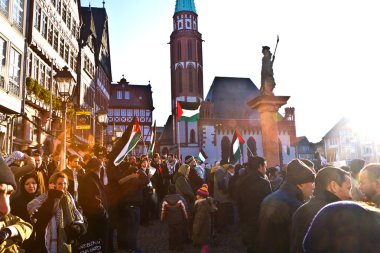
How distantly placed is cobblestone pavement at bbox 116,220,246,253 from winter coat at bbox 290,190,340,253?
4.83 meters

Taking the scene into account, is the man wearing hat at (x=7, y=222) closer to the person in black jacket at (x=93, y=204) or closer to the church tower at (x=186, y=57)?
the person in black jacket at (x=93, y=204)

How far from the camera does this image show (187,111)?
65.3 ft

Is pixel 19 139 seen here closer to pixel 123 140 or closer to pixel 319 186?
pixel 123 140

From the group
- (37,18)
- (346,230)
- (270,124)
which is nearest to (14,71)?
(37,18)

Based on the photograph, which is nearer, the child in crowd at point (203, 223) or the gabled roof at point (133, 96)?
the child in crowd at point (203, 223)

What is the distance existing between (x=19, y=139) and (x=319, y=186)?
16.1 m

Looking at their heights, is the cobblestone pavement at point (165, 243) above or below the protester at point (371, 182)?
below

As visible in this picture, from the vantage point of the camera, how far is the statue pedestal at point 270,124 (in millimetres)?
12883

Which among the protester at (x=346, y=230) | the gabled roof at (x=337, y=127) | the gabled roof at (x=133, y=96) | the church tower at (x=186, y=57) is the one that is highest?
the church tower at (x=186, y=57)

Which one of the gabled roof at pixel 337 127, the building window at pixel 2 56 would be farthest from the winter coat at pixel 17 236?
the gabled roof at pixel 337 127

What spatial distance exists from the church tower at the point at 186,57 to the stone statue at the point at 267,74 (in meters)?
42.4

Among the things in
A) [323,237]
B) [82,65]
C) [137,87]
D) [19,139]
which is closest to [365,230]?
[323,237]

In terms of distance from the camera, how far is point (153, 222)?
37.6 ft

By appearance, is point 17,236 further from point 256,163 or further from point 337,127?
point 337,127
